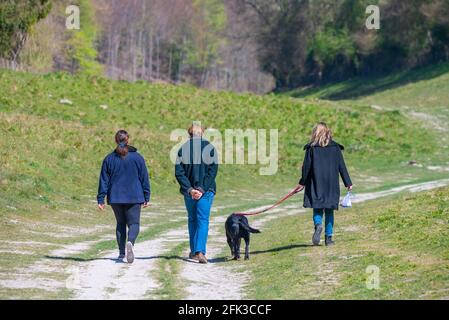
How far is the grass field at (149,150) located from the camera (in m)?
21.8

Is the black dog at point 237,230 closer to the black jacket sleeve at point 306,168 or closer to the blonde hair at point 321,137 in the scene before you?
the black jacket sleeve at point 306,168

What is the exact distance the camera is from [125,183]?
16859mm

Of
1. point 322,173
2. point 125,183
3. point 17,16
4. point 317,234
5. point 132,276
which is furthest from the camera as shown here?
point 17,16

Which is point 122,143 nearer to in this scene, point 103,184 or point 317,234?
point 103,184

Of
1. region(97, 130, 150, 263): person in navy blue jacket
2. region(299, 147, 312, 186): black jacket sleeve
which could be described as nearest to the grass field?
region(97, 130, 150, 263): person in navy blue jacket

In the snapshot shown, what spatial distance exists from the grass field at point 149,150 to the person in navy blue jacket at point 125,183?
1.02 meters

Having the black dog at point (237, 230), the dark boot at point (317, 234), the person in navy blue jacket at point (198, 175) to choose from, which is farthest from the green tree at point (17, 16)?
the person in navy blue jacket at point (198, 175)

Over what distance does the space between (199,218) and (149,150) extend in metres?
23.5

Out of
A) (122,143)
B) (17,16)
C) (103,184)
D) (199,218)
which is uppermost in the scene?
(17,16)

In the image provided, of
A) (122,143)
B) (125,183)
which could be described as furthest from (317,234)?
(122,143)

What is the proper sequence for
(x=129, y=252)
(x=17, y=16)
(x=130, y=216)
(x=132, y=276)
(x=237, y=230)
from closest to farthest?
(x=132, y=276) < (x=129, y=252) < (x=130, y=216) < (x=237, y=230) < (x=17, y=16)

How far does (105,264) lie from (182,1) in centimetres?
13132

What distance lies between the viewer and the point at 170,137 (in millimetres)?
44281

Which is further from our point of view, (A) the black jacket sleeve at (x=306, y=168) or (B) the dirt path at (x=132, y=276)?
(A) the black jacket sleeve at (x=306, y=168)
